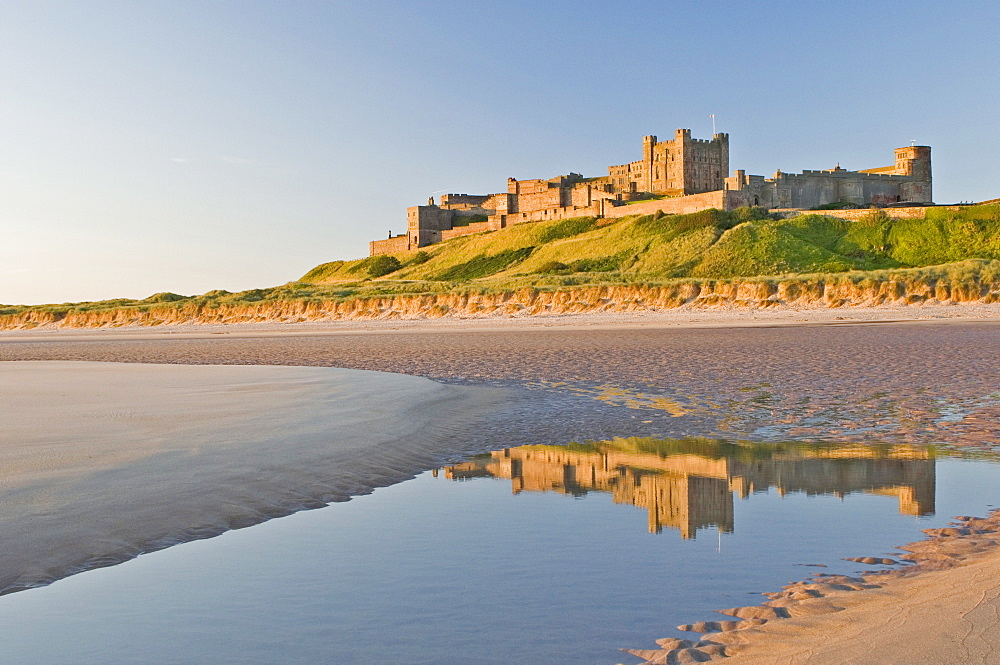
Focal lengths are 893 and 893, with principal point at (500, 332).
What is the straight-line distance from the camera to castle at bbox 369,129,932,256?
7869 centimetres

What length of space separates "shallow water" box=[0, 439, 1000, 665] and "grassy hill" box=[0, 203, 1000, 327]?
96.7 feet

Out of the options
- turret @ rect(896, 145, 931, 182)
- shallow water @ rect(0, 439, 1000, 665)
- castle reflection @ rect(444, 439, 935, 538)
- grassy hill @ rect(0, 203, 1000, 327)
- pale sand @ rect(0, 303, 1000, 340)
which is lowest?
shallow water @ rect(0, 439, 1000, 665)

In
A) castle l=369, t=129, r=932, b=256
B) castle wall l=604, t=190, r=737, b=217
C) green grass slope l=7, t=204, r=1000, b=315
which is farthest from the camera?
castle l=369, t=129, r=932, b=256

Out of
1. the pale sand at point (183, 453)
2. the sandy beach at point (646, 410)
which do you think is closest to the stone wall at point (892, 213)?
the sandy beach at point (646, 410)

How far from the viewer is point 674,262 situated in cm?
6212

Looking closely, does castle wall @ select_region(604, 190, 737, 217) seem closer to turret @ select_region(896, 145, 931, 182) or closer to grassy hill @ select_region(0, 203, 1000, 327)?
grassy hill @ select_region(0, 203, 1000, 327)

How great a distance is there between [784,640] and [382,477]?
425 centimetres

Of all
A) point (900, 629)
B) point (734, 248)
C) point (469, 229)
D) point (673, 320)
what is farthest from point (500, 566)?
point (469, 229)

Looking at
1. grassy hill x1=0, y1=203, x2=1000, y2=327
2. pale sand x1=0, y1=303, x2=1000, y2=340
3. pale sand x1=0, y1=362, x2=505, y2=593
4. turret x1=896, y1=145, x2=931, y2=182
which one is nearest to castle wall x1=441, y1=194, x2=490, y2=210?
grassy hill x1=0, y1=203, x2=1000, y2=327

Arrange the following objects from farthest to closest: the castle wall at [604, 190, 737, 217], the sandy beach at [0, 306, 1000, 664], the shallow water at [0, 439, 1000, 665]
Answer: the castle wall at [604, 190, 737, 217] < the shallow water at [0, 439, 1000, 665] < the sandy beach at [0, 306, 1000, 664]

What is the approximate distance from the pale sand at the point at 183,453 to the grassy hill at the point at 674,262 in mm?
26973

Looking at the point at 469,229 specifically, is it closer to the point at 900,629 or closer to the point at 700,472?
the point at 700,472

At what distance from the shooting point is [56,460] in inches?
256

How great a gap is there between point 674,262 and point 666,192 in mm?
38516
